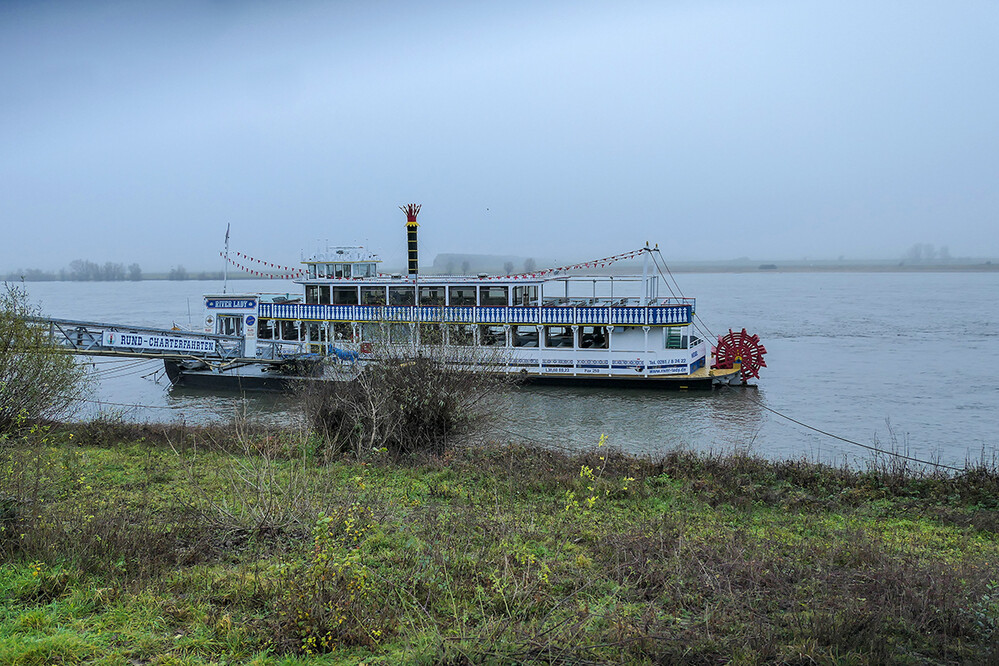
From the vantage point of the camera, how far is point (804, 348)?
124 feet

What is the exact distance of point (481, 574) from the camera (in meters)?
6.10

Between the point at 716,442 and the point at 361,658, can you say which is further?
the point at 716,442

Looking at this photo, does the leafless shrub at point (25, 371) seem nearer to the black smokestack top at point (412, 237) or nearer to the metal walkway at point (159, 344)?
the metal walkway at point (159, 344)

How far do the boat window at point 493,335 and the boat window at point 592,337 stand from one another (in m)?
3.09

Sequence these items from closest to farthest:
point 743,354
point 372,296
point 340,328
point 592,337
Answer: point 743,354
point 592,337
point 372,296
point 340,328

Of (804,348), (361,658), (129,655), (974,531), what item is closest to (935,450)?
(974,531)

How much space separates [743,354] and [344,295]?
16.4 meters

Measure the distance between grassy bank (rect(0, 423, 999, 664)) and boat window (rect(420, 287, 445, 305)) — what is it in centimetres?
1865

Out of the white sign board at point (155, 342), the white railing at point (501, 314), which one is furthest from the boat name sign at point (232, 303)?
the white sign board at point (155, 342)

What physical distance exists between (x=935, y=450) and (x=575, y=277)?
14938mm

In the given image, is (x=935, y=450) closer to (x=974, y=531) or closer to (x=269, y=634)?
(x=974, y=531)

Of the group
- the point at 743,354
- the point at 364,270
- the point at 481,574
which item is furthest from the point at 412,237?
the point at 481,574

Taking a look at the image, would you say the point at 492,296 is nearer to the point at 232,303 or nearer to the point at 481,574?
the point at 232,303

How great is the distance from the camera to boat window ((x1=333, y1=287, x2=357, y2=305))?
30.0 m
